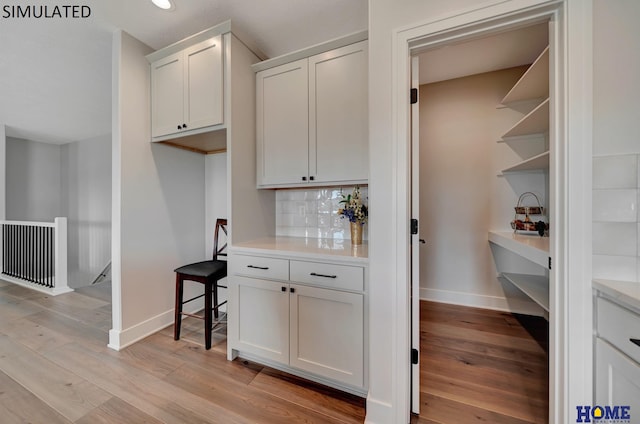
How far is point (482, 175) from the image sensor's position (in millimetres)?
2646

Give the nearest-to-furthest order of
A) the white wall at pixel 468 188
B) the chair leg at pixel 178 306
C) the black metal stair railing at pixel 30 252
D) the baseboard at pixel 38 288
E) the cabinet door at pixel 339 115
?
the cabinet door at pixel 339 115 < the chair leg at pixel 178 306 < the white wall at pixel 468 188 < the baseboard at pixel 38 288 < the black metal stair railing at pixel 30 252

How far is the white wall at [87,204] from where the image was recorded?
4746 mm

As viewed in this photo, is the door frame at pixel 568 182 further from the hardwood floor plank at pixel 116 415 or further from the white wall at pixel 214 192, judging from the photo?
the white wall at pixel 214 192

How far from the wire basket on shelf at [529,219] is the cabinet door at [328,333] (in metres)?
1.90

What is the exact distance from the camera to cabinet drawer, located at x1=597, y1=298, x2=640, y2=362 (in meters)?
0.82

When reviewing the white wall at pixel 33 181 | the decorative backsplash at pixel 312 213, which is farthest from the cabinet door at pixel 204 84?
the white wall at pixel 33 181

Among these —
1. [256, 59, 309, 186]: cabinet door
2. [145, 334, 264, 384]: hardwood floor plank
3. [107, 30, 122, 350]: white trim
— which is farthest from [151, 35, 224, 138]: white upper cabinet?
[145, 334, 264, 384]: hardwood floor plank

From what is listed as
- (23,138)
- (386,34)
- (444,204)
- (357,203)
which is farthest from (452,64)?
(23,138)

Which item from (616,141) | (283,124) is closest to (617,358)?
(616,141)

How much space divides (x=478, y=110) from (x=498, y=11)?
6.17 ft

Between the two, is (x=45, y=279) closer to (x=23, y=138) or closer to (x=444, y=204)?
(x=23, y=138)

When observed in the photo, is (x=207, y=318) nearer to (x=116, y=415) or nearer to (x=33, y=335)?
(x=116, y=415)

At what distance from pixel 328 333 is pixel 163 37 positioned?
2.69 metres

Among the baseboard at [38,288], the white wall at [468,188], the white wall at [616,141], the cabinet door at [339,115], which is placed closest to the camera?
the white wall at [616,141]
